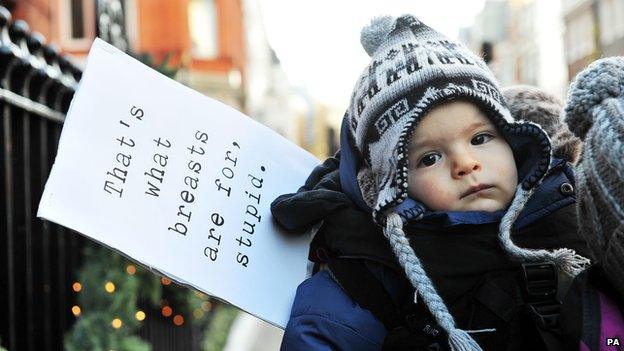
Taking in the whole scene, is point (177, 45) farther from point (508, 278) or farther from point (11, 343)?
point (508, 278)

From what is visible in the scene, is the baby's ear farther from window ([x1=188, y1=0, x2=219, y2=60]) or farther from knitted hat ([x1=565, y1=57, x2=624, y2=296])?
window ([x1=188, y1=0, x2=219, y2=60])

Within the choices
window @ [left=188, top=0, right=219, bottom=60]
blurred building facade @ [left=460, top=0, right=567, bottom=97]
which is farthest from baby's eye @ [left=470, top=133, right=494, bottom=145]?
blurred building facade @ [left=460, top=0, right=567, bottom=97]

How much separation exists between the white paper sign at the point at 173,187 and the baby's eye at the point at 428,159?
47cm

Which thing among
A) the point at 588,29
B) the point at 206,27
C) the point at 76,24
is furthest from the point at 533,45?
the point at 76,24

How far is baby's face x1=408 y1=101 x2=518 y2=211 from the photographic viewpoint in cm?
196

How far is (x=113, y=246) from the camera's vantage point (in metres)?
2.00

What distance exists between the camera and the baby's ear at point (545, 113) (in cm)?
233

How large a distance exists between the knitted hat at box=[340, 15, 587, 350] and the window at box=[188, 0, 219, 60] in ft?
72.1

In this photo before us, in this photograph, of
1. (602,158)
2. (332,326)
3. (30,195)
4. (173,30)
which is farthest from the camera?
(173,30)

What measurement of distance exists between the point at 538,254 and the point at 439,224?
0.77 feet

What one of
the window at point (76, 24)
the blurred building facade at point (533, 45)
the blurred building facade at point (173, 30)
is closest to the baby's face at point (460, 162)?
the blurred building facade at point (173, 30)

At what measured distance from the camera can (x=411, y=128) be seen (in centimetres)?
197

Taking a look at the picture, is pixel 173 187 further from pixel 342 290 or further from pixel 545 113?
pixel 545 113

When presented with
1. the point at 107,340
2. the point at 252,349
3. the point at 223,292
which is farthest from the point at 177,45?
the point at 223,292
